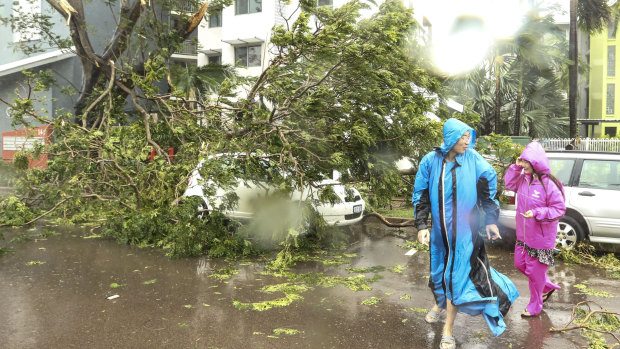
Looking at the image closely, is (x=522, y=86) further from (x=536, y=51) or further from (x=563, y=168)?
(x=563, y=168)

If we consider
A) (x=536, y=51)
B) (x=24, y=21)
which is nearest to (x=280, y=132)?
(x=24, y=21)

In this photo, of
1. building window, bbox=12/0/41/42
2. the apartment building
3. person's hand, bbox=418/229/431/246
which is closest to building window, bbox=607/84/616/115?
the apartment building

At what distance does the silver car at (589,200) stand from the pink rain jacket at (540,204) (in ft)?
9.33

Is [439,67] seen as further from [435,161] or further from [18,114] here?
[18,114]

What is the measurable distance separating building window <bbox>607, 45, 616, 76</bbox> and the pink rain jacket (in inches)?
1276

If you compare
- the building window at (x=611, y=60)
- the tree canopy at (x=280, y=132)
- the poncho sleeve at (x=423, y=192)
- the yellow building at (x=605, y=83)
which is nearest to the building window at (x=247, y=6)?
the tree canopy at (x=280, y=132)

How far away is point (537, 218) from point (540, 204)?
17cm

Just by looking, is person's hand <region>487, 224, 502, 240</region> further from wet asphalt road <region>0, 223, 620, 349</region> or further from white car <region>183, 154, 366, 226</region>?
white car <region>183, 154, 366, 226</region>

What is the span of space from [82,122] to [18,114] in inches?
89.0

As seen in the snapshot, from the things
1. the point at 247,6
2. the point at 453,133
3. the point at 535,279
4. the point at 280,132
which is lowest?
the point at 535,279

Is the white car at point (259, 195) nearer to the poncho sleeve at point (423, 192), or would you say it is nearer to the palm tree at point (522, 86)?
the poncho sleeve at point (423, 192)

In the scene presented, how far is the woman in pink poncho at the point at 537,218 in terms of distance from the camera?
15.0 ft

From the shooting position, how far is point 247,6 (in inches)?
885

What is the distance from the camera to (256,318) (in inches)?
181
